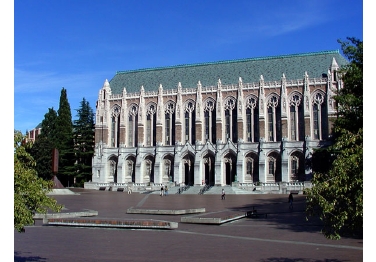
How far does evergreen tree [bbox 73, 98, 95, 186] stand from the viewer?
7631cm

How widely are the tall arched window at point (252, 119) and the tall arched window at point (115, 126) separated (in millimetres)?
22358

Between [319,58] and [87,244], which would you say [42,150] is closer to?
[319,58]

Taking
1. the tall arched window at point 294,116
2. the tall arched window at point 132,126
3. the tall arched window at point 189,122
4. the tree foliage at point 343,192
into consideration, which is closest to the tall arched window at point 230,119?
the tall arched window at point 189,122

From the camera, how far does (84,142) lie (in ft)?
259

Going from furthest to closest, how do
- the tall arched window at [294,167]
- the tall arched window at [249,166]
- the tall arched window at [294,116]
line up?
the tall arched window at [249,166]
the tall arched window at [294,116]
the tall arched window at [294,167]

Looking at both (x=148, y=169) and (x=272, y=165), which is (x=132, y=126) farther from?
(x=272, y=165)

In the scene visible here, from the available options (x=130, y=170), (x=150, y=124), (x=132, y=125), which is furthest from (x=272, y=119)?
(x=130, y=170)

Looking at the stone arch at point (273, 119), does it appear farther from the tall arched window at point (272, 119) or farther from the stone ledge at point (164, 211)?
the stone ledge at point (164, 211)

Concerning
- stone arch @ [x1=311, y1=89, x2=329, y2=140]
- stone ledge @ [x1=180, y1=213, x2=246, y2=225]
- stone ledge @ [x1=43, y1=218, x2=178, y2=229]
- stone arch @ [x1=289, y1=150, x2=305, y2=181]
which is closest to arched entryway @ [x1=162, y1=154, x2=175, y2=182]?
stone arch @ [x1=289, y1=150, x2=305, y2=181]

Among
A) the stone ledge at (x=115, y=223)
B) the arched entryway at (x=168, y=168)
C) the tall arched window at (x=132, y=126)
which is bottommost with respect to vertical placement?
the stone ledge at (x=115, y=223)

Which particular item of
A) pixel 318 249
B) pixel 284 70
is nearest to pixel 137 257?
pixel 318 249

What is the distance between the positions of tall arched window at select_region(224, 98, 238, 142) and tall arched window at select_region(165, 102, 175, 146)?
29.3 feet

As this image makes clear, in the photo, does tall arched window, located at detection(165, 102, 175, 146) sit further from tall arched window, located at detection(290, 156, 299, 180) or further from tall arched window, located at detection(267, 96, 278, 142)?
tall arched window, located at detection(290, 156, 299, 180)

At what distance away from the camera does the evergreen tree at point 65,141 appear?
75.1 m
